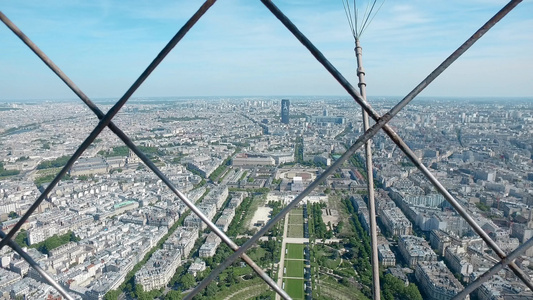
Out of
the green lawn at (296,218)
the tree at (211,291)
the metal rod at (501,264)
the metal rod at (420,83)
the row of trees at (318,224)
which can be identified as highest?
the metal rod at (420,83)

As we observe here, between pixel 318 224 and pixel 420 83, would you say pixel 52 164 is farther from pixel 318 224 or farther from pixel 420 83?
pixel 420 83

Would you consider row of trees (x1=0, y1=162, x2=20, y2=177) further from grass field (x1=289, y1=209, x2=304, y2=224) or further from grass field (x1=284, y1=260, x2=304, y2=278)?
grass field (x1=284, y1=260, x2=304, y2=278)

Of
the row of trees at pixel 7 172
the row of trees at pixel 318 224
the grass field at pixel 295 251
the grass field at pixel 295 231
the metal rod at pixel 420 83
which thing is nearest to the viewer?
the metal rod at pixel 420 83

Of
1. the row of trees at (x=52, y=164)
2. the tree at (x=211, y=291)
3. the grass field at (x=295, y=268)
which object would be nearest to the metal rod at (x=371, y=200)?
the tree at (x=211, y=291)

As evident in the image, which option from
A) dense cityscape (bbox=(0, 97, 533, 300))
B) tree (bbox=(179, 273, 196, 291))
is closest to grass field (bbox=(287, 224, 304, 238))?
dense cityscape (bbox=(0, 97, 533, 300))

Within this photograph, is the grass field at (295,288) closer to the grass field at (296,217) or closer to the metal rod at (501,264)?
the grass field at (296,217)

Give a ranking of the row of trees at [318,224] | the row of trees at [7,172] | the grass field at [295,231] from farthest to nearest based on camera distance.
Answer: the row of trees at [7,172]
the grass field at [295,231]
the row of trees at [318,224]
